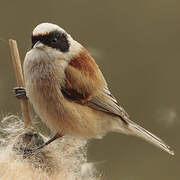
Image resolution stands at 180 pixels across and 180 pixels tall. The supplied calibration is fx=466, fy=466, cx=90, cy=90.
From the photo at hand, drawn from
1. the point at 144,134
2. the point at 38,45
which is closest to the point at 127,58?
the point at 144,134

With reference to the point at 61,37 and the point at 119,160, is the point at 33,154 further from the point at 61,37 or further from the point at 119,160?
the point at 119,160

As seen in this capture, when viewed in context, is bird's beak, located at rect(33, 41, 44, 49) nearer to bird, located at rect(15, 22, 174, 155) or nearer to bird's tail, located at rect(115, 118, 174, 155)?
bird, located at rect(15, 22, 174, 155)

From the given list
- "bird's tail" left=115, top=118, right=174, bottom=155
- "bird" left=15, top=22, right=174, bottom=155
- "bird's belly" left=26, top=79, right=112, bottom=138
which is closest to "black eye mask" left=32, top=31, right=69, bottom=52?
"bird" left=15, top=22, right=174, bottom=155

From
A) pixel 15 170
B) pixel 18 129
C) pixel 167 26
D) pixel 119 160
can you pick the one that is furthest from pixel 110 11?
pixel 15 170

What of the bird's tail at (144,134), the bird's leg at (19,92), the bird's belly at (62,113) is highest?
the bird's leg at (19,92)

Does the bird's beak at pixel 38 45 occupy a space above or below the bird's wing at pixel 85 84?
above

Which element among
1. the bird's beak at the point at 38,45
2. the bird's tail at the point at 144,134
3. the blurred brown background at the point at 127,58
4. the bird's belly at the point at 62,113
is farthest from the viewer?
the blurred brown background at the point at 127,58

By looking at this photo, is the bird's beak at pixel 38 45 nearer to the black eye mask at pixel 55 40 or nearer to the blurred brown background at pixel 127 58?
the black eye mask at pixel 55 40

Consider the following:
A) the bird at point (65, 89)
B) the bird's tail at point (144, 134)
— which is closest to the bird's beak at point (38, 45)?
the bird at point (65, 89)
